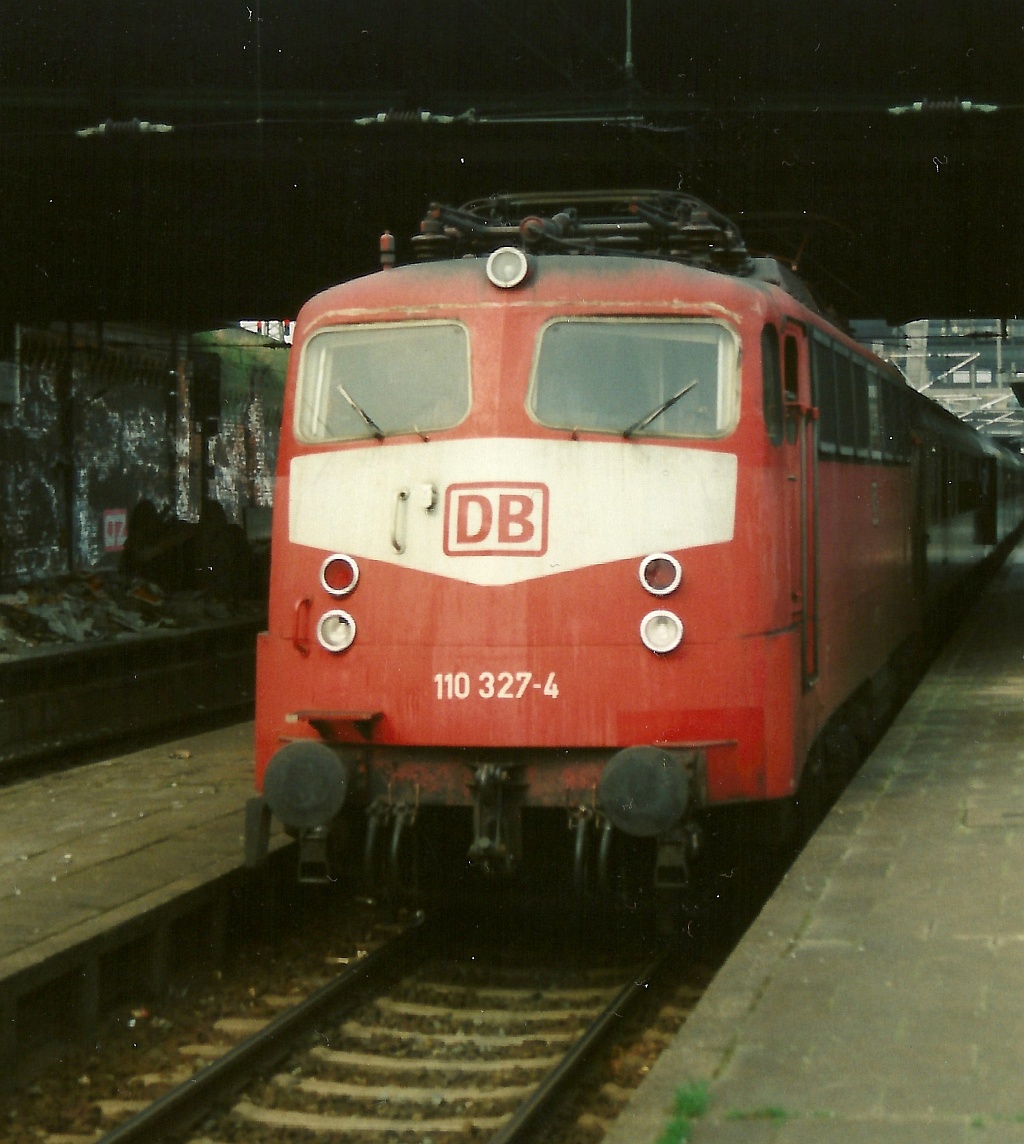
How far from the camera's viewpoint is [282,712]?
7203mm

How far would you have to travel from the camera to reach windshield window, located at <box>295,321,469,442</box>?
23.7 ft

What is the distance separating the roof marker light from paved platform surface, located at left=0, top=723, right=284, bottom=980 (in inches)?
115

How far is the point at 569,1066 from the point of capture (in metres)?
6.12

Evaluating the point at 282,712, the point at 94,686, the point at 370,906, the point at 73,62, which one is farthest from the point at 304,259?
the point at 282,712

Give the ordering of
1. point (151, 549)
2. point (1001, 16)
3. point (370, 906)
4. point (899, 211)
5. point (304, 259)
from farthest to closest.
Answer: point (151, 549) < point (304, 259) < point (899, 211) < point (1001, 16) < point (370, 906)

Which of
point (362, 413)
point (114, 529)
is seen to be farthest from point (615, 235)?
point (114, 529)

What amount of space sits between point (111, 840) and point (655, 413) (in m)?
3.67

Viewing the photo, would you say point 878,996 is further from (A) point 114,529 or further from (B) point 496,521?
(A) point 114,529

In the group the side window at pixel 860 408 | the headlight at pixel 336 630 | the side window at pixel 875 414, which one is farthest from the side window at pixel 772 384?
the side window at pixel 875 414

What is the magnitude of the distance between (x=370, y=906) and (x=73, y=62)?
318 inches

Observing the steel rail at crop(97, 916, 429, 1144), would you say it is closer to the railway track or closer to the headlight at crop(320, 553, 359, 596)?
the railway track

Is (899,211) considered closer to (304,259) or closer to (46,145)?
(304,259)

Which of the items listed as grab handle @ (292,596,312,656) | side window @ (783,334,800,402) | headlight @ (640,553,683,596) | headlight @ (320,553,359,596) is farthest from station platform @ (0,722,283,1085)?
side window @ (783,334,800,402)

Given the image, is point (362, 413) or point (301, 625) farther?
point (362, 413)
